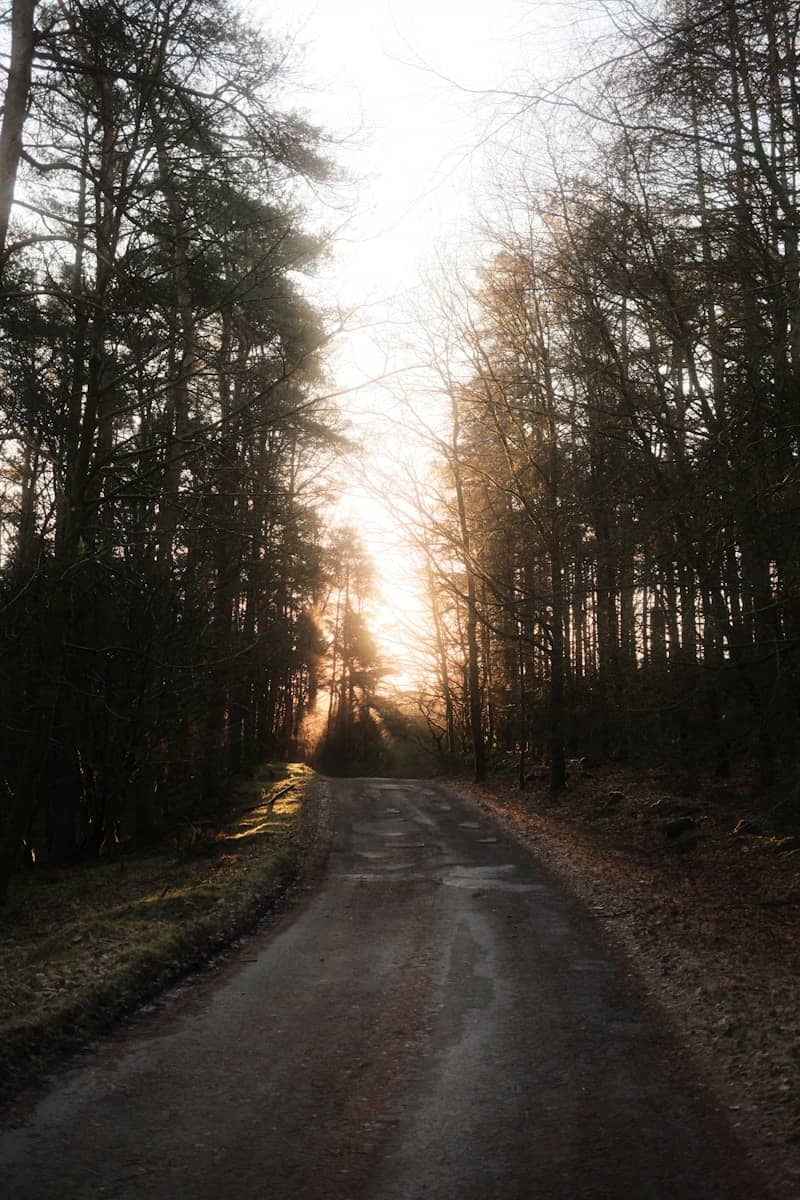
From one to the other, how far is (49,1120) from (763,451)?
7.64m

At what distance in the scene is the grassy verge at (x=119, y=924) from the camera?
5.73m

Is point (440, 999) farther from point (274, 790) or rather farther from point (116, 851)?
point (274, 790)

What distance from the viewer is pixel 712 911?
9.34 meters

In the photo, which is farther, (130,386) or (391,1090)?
(130,386)

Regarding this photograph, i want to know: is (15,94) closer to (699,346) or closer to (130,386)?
(130,386)

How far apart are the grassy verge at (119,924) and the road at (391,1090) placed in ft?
1.07

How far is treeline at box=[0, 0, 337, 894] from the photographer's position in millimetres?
8250

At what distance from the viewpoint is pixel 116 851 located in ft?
54.7

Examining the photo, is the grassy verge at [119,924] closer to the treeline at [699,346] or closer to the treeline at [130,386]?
the treeline at [130,386]

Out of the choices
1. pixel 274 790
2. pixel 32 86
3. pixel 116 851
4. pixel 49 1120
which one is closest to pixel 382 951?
pixel 49 1120

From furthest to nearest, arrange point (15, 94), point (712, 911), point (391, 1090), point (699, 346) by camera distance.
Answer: point (699, 346) → point (712, 911) → point (15, 94) → point (391, 1090)

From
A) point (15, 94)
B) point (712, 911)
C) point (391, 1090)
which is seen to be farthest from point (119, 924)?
point (15, 94)

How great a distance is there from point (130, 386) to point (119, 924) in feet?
17.2

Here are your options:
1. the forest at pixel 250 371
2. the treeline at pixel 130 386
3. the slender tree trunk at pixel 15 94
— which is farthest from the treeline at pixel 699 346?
the slender tree trunk at pixel 15 94
